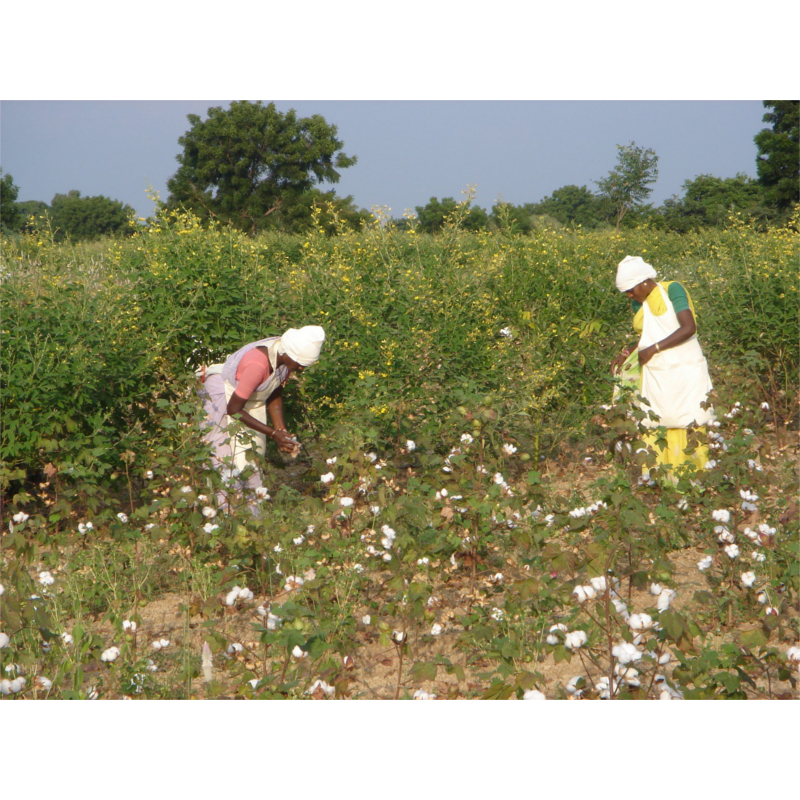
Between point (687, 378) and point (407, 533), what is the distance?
7.00 ft

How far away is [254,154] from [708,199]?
15.8 m

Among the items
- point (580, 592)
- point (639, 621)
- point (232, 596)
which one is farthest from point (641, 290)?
point (232, 596)

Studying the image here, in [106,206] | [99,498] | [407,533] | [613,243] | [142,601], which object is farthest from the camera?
[106,206]

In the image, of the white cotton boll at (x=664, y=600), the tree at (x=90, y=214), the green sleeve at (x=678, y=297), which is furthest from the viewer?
the tree at (x=90, y=214)

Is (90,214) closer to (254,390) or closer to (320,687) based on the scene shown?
(254,390)

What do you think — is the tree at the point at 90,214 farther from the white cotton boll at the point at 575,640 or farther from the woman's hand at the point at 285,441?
the white cotton boll at the point at 575,640

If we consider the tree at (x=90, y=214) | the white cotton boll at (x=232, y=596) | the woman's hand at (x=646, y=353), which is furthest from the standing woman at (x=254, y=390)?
the tree at (x=90, y=214)

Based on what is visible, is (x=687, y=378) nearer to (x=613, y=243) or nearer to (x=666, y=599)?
(x=666, y=599)

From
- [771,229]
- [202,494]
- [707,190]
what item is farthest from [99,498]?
[707,190]

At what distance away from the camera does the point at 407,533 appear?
318cm

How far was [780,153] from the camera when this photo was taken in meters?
21.1

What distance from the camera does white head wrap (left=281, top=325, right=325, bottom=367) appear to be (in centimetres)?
389

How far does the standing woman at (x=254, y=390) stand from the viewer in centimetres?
390

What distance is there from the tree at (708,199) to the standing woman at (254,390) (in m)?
20.7
